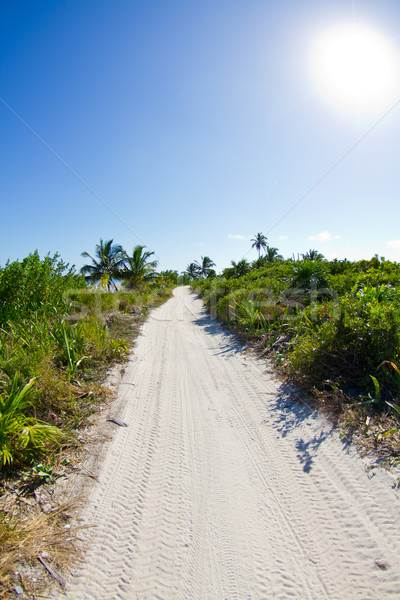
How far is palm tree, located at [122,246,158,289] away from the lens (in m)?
26.3

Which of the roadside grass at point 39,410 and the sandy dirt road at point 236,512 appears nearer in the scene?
the sandy dirt road at point 236,512

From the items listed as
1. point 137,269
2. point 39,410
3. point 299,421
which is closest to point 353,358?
point 299,421

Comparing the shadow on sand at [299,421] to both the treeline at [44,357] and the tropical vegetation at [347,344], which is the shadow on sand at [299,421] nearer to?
the tropical vegetation at [347,344]

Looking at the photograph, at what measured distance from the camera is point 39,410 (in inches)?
135

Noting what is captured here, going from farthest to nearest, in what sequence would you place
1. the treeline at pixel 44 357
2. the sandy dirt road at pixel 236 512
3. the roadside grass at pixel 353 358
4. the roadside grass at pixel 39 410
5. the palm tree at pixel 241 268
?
1. the palm tree at pixel 241 268
2. the roadside grass at pixel 353 358
3. the treeline at pixel 44 357
4. the roadside grass at pixel 39 410
5. the sandy dirt road at pixel 236 512

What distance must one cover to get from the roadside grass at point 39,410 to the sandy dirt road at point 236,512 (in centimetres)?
33

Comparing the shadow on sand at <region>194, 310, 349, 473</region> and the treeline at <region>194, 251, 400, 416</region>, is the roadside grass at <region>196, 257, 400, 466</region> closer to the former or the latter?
the treeline at <region>194, 251, 400, 416</region>

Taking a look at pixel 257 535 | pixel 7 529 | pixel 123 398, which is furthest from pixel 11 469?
pixel 257 535

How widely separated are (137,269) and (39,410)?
932 inches

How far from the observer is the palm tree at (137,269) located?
26.3 m

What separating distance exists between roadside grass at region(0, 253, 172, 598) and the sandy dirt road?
1.07 ft

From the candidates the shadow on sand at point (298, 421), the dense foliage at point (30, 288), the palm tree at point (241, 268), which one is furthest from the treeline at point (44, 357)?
the palm tree at point (241, 268)

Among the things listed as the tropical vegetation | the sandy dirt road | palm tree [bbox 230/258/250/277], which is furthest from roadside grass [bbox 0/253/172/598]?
palm tree [bbox 230/258/250/277]

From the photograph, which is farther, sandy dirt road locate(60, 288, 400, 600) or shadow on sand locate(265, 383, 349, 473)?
shadow on sand locate(265, 383, 349, 473)
